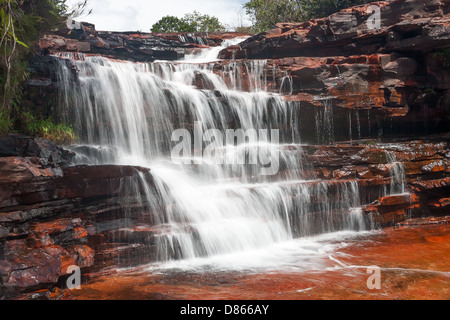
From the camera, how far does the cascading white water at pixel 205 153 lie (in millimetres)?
7367

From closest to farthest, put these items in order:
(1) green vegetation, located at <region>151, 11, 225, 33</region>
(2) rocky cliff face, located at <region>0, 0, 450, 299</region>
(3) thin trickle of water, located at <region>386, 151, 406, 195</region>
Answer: (2) rocky cliff face, located at <region>0, 0, 450, 299</region> → (3) thin trickle of water, located at <region>386, 151, 406, 195</region> → (1) green vegetation, located at <region>151, 11, 225, 33</region>

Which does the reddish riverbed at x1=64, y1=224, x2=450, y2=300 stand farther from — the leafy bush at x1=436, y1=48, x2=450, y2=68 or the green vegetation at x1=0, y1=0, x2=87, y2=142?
the leafy bush at x1=436, y1=48, x2=450, y2=68

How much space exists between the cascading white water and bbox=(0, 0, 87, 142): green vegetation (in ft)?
3.09

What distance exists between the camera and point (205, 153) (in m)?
10.4

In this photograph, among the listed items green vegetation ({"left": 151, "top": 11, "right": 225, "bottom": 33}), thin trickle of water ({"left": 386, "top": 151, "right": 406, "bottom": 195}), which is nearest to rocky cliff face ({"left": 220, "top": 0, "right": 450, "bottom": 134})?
thin trickle of water ({"left": 386, "top": 151, "right": 406, "bottom": 195})

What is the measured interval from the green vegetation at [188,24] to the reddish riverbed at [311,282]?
75.4 feet

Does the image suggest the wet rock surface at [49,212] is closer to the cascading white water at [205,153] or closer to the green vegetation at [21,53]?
the cascading white water at [205,153]

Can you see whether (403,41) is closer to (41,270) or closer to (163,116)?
(163,116)

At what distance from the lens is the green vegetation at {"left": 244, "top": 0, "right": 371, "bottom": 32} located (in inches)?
757


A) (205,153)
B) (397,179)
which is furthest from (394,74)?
(205,153)

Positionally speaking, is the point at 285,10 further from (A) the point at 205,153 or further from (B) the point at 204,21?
(A) the point at 205,153

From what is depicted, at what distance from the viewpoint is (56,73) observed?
9.62 m

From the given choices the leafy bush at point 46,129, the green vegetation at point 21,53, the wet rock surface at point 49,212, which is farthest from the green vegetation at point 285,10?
the wet rock surface at point 49,212

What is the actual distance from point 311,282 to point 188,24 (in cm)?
2496
